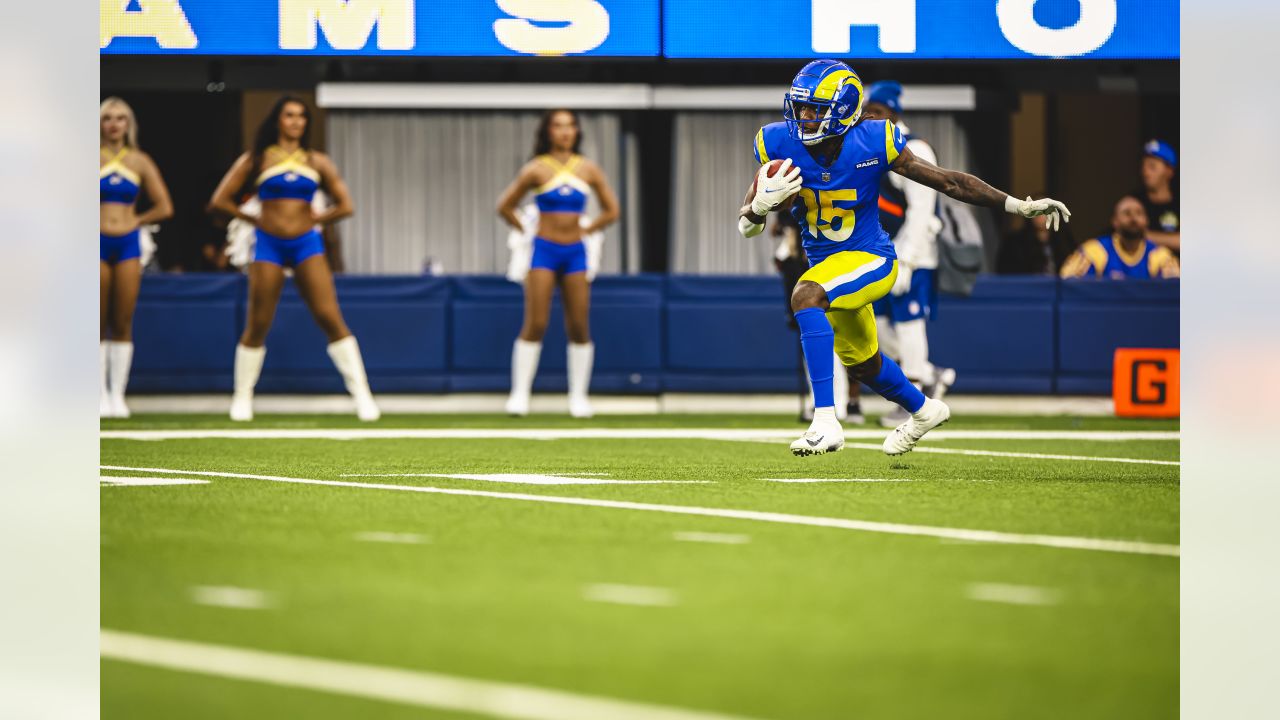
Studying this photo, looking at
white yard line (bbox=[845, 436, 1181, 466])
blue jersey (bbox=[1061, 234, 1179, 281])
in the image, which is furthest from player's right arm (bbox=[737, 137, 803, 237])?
blue jersey (bbox=[1061, 234, 1179, 281])

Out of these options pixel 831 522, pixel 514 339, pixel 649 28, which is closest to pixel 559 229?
pixel 514 339


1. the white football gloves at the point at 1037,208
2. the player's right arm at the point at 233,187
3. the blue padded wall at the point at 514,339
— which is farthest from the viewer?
the blue padded wall at the point at 514,339

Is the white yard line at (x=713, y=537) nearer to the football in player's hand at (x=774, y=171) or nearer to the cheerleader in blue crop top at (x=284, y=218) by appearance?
the football in player's hand at (x=774, y=171)

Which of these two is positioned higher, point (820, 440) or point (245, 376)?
point (245, 376)

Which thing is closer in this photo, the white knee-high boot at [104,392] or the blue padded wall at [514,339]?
the white knee-high boot at [104,392]

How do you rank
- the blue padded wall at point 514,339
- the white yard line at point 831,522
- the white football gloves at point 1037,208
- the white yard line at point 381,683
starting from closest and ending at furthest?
1. the white yard line at point 381,683
2. the white yard line at point 831,522
3. the white football gloves at point 1037,208
4. the blue padded wall at point 514,339

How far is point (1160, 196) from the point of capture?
49.4ft

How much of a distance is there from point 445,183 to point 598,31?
16.6ft

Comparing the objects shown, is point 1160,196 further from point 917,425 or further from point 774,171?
point 774,171

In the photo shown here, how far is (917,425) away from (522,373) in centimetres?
542

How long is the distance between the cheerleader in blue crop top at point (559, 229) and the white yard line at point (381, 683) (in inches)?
355

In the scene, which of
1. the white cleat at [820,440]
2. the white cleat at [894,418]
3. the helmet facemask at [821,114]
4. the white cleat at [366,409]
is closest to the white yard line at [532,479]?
the white cleat at [820,440]

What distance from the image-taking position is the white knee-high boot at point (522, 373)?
1312 centimetres

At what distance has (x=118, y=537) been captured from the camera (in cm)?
563
